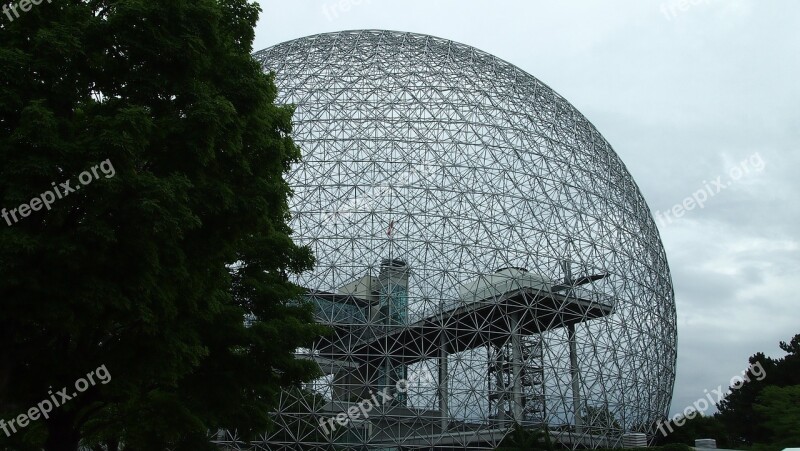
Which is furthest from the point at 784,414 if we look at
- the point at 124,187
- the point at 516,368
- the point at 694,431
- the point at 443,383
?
the point at 124,187

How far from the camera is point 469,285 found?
90.8 feet

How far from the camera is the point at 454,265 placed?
27.8 metres

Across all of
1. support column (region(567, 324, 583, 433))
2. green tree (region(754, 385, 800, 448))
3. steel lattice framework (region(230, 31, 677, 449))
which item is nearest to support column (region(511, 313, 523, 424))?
steel lattice framework (region(230, 31, 677, 449))

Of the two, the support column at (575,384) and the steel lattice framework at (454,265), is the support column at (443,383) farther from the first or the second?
the support column at (575,384)

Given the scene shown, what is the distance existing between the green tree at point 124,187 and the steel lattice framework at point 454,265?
542 inches

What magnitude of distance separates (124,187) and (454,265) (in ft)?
63.9

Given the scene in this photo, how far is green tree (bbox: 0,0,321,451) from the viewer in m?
9.20

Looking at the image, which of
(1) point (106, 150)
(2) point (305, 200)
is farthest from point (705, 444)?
(1) point (106, 150)

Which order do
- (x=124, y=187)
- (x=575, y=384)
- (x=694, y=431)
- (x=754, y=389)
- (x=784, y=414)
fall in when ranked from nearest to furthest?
(x=124, y=187)
(x=784, y=414)
(x=575, y=384)
(x=694, y=431)
(x=754, y=389)

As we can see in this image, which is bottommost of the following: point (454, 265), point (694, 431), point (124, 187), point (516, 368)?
point (694, 431)

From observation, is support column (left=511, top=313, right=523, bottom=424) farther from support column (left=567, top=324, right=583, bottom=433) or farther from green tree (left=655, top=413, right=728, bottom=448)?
green tree (left=655, top=413, right=728, bottom=448)

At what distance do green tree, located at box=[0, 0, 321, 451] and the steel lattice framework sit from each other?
45.2ft

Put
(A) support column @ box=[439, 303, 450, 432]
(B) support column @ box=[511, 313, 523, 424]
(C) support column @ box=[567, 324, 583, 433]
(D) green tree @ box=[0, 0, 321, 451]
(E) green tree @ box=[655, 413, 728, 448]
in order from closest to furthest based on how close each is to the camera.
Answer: (D) green tree @ box=[0, 0, 321, 451]
(A) support column @ box=[439, 303, 450, 432]
(B) support column @ box=[511, 313, 523, 424]
(C) support column @ box=[567, 324, 583, 433]
(E) green tree @ box=[655, 413, 728, 448]

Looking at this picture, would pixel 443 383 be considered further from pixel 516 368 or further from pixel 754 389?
pixel 754 389
